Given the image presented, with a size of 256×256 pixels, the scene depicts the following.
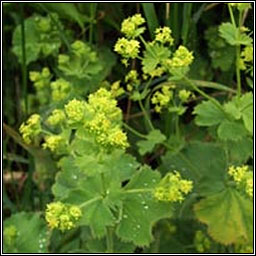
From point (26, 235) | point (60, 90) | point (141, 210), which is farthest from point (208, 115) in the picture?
point (26, 235)

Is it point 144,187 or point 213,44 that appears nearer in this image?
point 144,187

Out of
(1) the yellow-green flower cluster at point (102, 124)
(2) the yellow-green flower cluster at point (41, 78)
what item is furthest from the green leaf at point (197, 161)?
(2) the yellow-green flower cluster at point (41, 78)

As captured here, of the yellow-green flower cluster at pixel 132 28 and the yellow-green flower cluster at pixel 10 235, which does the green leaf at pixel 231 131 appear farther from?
the yellow-green flower cluster at pixel 10 235

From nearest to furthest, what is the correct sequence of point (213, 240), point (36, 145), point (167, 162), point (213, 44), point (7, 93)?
point (213, 240), point (167, 162), point (36, 145), point (213, 44), point (7, 93)

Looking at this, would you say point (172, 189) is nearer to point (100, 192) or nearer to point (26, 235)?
point (100, 192)

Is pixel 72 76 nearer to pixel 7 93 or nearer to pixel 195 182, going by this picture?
pixel 7 93

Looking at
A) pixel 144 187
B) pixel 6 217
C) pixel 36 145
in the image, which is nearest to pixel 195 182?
pixel 144 187

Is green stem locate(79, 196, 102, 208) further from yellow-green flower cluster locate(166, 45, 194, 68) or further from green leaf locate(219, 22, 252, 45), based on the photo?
green leaf locate(219, 22, 252, 45)
